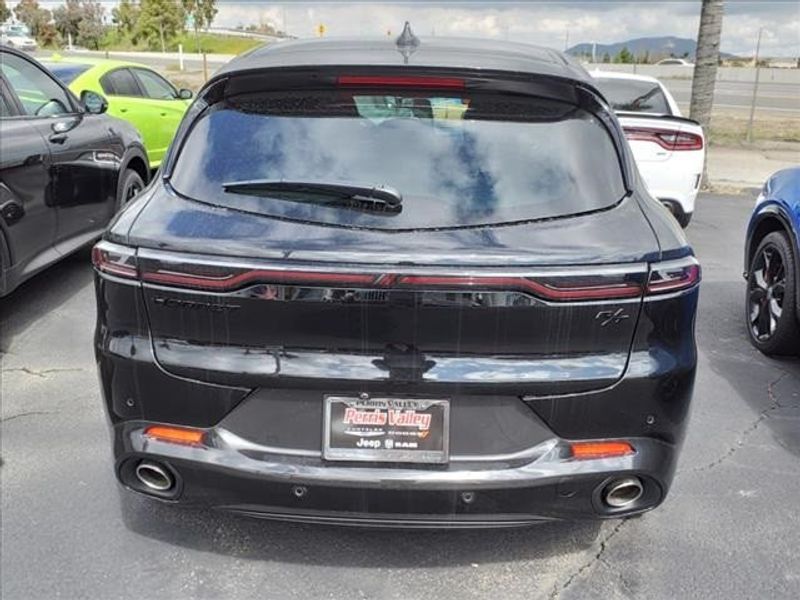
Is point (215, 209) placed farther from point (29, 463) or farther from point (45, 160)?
point (45, 160)

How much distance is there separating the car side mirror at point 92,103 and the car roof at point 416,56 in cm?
341

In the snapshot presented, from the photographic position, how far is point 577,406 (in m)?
2.29

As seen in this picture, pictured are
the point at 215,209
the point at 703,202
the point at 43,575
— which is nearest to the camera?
the point at 215,209

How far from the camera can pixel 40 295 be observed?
5.84 metres

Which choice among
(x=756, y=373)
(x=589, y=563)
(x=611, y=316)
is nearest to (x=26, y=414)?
(x=589, y=563)

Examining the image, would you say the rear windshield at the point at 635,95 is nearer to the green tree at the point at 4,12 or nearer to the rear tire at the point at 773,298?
the rear tire at the point at 773,298

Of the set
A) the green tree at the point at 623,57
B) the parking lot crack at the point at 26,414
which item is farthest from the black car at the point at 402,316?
the green tree at the point at 623,57

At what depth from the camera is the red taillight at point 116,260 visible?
2311 millimetres

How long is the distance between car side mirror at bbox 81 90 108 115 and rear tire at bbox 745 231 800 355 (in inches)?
196

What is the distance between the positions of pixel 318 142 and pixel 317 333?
0.64 metres

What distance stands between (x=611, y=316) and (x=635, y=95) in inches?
266

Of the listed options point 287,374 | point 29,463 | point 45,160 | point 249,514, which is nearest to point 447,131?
point 287,374

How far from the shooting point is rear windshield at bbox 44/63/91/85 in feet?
27.8

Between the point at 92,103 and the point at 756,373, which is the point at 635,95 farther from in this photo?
the point at 92,103
